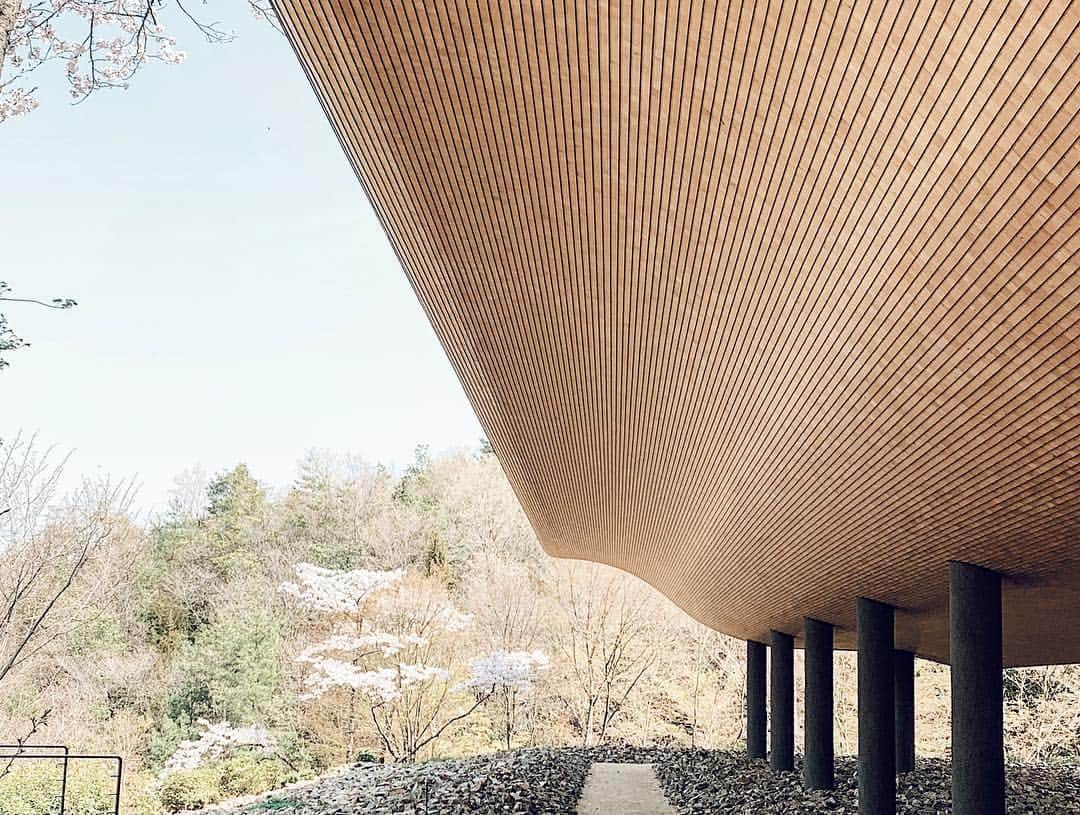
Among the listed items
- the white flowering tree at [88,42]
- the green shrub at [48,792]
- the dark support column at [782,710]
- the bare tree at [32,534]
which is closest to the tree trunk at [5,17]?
the white flowering tree at [88,42]

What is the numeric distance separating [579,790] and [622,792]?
0.69 m

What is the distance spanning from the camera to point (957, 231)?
14.2 feet

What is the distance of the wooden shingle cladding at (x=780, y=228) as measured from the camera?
3732 millimetres

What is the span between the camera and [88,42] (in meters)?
6.14

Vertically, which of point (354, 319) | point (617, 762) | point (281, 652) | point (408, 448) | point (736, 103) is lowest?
point (617, 762)

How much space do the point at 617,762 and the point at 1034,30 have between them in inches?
678

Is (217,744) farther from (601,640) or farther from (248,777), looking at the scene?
(601,640)

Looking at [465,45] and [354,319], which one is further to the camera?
[354,319]

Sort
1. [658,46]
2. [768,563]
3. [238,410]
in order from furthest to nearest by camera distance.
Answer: [238,410] < [768,563] < [658,46]

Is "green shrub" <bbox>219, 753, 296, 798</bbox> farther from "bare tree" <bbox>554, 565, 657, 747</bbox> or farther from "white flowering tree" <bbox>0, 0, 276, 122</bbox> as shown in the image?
"white flowering tree" <bbox>0, 0, 276, 122</bbox>

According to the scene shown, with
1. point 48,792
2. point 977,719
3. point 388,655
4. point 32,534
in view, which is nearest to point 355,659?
point 388,655

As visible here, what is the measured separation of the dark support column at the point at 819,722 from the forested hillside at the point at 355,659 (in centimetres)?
904

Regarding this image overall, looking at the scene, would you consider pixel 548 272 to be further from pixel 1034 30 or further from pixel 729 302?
pixel 1034 30

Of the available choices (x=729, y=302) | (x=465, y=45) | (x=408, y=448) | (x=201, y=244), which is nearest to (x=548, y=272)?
(x=729, y=302)
